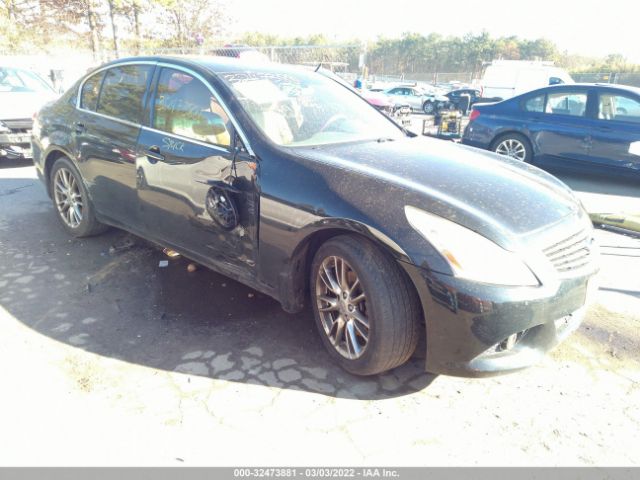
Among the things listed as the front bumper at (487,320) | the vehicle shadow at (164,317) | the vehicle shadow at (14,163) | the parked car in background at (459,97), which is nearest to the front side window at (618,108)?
the front bumper at (487,320)

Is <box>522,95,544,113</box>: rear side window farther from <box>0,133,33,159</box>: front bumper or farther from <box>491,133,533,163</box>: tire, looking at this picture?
<box>0,133,33,159</box>: front bumper

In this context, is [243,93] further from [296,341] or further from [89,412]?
[89,412]

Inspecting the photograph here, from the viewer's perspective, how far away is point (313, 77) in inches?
155

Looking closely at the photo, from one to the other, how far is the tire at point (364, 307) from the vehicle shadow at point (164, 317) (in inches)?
7.0

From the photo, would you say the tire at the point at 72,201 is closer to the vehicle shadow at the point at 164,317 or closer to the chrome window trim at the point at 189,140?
the vehicle shadow at the point at 164,317

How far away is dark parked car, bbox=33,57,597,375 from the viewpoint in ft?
7.49

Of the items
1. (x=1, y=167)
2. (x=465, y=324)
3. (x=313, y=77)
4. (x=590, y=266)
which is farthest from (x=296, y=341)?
(x=1, y=167)

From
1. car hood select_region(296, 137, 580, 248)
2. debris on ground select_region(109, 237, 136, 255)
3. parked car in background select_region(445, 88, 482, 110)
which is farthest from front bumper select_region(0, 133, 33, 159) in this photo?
parked car in background select_region(445, 88, 482, 110)

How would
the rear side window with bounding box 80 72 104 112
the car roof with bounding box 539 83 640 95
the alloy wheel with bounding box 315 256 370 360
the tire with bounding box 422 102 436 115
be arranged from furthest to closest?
the tire with bounding box 422 102 436 115 < the car roof with bounding box 539 83 640 95 < the rear side window with bounding box 80 72 104 112 < the alloy wheel with bounding box 315 256 370 360

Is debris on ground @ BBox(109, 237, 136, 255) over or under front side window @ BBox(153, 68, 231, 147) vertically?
under

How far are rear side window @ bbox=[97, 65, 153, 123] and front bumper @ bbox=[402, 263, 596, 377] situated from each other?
8.49 ft

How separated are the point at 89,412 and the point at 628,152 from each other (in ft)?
25.4

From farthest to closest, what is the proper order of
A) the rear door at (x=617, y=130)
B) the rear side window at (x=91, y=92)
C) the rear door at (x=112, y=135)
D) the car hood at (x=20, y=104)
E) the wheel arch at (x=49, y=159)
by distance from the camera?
the car hood at (x=20, y=104) < the rear door at (x=617, y=130) < the wheel arch at (x=49, y=159) < the rear side window at (x=91, y=92) < the rear door at (x=112, y=135)

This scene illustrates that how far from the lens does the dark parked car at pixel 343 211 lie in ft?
7.49
